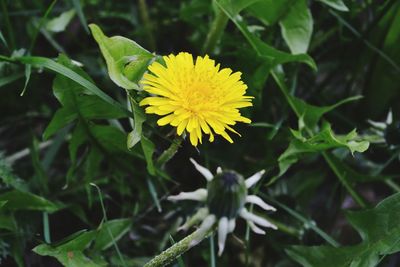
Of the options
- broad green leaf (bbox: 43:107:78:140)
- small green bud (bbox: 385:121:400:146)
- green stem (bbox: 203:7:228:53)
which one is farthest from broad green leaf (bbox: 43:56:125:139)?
small green bud (bbox: 385:121:400:146)

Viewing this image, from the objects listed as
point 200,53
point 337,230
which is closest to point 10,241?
point 200,53

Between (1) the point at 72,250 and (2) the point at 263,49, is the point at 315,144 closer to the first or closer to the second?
(2) the point at 263,49

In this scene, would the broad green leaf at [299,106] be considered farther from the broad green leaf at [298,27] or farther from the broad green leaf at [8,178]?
the broad green leaf at [8,178]

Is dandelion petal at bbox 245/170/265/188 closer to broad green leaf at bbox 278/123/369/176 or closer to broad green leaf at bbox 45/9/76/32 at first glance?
broad green leaf at bbox 278/123/369/176

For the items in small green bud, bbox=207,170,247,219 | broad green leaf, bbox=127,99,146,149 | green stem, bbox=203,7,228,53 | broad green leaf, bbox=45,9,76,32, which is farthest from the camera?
broad green leaf, bbox=45,9,76,32

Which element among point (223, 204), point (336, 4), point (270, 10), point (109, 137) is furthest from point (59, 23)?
point (223, 204)

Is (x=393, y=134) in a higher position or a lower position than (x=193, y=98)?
lower
